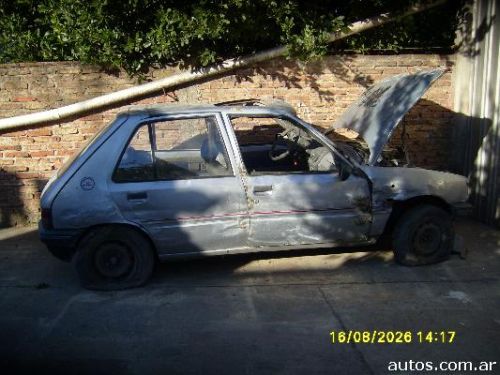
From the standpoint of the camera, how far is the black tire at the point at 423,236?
4.98 m

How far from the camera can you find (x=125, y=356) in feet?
11.6

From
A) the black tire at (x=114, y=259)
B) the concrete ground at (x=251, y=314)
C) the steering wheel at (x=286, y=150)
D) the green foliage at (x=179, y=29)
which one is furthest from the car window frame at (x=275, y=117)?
the green foliage at (x=179, y=29)

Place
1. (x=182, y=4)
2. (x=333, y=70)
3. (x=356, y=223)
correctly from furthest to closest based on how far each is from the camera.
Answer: (x=333, y=70) → (x=182, y=4) → (x=356, y=223)

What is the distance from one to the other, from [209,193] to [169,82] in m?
2.59

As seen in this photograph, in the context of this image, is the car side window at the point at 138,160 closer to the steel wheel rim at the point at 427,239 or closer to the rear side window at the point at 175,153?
the rear side window at the point at 175,153

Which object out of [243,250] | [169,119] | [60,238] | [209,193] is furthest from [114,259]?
[169,119]

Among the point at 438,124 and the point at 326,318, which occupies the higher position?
the point at 438,124

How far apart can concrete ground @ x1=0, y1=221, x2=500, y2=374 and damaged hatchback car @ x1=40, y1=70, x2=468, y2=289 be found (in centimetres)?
36

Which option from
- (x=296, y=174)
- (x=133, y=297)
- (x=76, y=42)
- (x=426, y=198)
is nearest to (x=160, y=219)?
(x=133, y=297)

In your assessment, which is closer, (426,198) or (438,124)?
(426,198)

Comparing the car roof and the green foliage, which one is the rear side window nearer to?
the car roof

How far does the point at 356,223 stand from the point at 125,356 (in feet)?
8.12

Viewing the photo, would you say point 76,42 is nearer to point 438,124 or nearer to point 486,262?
point 438,124

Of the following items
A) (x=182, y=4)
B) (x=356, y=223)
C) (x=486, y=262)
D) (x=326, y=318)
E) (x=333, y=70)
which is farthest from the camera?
(x=333, y=70)
